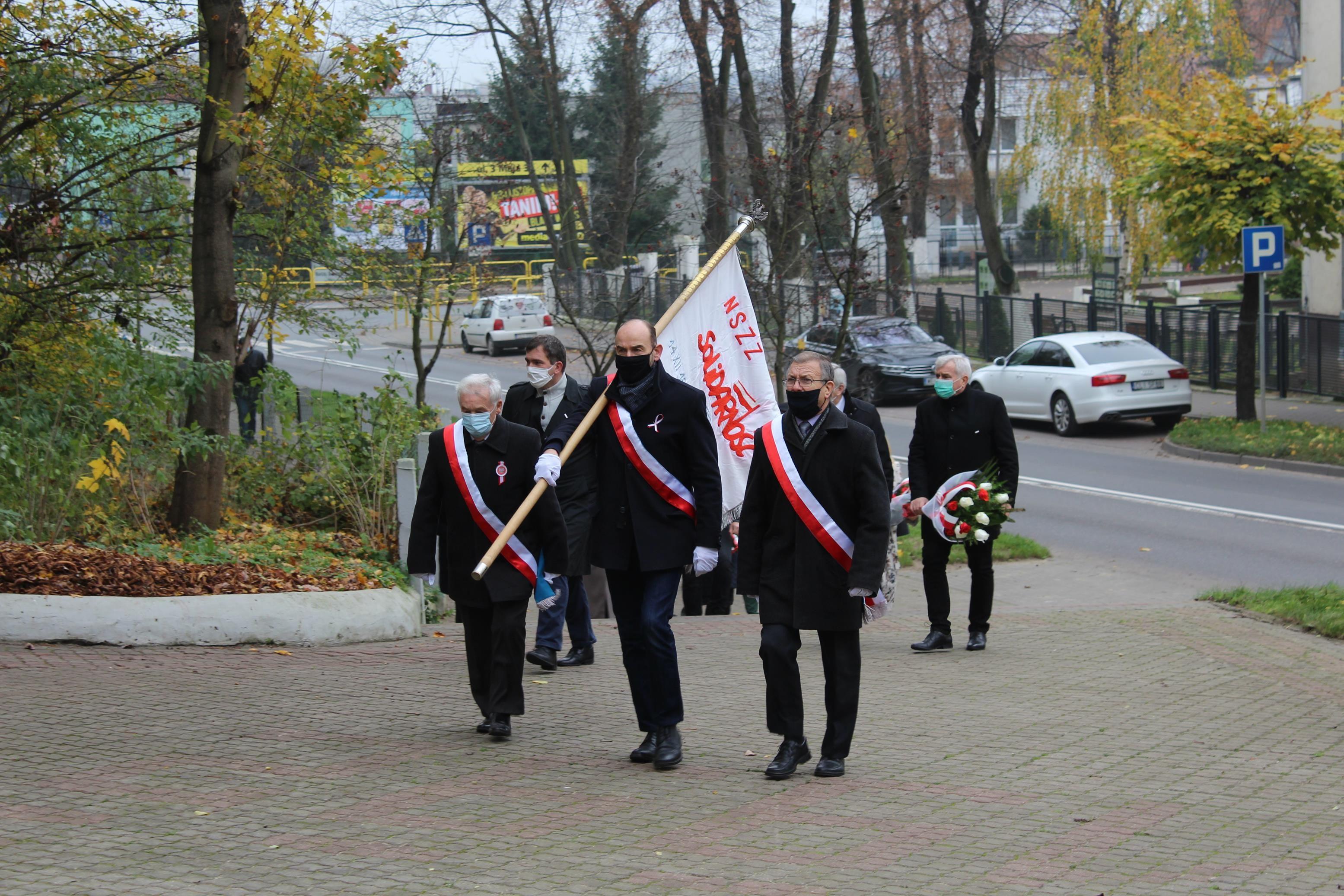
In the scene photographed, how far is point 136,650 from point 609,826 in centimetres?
433

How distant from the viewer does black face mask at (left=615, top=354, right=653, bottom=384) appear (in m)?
6.19

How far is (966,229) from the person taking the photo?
264 ft

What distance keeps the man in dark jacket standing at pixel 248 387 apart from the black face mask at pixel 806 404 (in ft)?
21.7

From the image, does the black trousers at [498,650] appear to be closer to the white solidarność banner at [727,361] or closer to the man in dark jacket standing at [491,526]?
the man in dark jacket standing at [491,526]

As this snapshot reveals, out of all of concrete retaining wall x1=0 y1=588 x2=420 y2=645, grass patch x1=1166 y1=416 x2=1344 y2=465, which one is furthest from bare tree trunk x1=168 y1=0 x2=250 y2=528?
grass patch x1=1166 y1=416 x2=1344 y2=465

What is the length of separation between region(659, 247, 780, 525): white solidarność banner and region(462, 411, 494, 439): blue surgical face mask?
1.23 m

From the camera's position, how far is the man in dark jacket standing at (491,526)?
6531mm

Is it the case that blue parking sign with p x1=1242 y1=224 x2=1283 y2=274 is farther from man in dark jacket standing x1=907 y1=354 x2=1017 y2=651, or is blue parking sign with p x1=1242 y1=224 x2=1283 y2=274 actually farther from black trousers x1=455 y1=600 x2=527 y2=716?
black trousers x1=455 y1=600 x2=527 y2=716

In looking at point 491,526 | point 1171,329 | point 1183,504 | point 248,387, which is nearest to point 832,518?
point 491,526

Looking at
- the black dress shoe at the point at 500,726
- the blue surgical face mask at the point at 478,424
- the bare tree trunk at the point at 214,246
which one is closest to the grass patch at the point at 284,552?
the bare tree trunk at the point at 214,246

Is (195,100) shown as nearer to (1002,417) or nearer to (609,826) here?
(1002,417)

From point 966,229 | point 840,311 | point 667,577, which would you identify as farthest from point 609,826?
point 966,229

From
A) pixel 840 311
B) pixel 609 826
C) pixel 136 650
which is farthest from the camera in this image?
pixel 840 311

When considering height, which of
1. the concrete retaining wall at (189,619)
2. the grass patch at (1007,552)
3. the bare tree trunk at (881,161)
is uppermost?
the bare tree trunk at (881,161)
